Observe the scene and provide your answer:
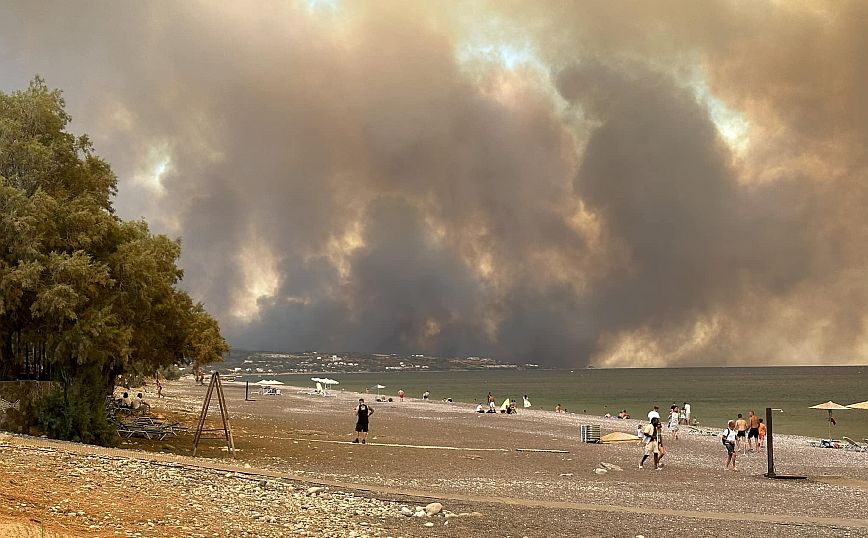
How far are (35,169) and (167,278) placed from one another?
6.35 metres

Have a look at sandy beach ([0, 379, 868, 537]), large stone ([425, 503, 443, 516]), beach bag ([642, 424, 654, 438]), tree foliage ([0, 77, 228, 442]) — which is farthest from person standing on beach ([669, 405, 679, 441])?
large stone ([425, 503, 443, 516])

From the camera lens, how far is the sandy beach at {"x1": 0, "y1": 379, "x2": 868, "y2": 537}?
13.8 meters

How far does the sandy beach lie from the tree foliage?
3227 millimetres

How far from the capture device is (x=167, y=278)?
30.0m

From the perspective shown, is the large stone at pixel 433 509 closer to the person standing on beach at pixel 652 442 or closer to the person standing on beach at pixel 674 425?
the person standing on beach at pixel 652 442

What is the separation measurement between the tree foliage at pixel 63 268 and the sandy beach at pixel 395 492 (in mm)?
3227

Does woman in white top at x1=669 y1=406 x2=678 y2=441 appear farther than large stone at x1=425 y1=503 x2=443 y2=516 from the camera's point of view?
Yes

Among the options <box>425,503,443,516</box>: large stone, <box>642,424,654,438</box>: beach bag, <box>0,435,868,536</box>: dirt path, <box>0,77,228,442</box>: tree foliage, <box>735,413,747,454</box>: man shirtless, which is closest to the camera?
<box>425,503,443,516</box>: large stone

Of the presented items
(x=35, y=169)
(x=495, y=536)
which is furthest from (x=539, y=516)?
(x=35, y=169)

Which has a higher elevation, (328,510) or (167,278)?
(167,278)

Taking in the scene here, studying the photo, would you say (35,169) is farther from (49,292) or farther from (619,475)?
(619,475)

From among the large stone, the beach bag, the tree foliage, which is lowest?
the large stone

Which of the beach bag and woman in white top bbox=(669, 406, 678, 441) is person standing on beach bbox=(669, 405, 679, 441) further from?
the beach bag

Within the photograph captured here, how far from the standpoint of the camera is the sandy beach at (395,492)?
45.3 feet
